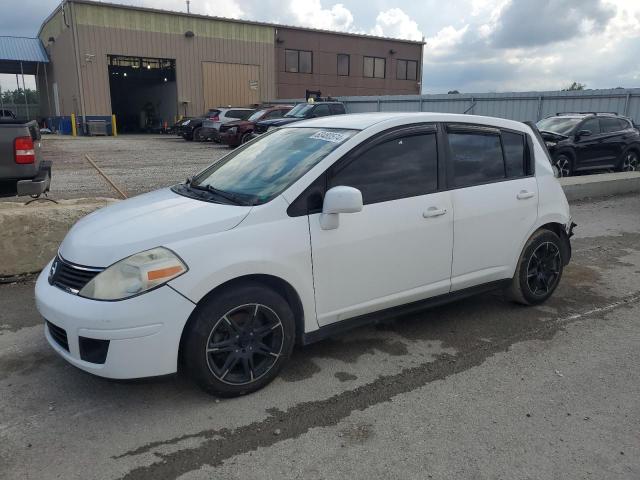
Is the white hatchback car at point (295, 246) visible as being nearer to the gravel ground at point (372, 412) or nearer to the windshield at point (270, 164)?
the windshield at point (270, 164)

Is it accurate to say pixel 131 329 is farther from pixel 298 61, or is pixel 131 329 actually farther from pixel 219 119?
pixel 298 61

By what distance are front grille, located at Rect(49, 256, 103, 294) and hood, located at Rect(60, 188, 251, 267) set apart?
0.04 metres

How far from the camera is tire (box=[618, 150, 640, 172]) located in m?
14.2

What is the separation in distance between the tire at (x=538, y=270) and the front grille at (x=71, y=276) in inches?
135

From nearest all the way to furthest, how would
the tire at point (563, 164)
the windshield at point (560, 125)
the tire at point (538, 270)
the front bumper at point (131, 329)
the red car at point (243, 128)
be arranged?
the front bumper at point (131, 329) < the tire at point (538, 270) < the tire at point (563, 164) < the windshield at point (560, 125) < the red car at point (243, 128)

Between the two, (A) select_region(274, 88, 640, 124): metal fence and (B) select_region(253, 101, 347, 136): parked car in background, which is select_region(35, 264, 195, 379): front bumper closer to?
(B) select_region(253, 101, 347, 136): parked car in background

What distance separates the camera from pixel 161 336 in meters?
2.93

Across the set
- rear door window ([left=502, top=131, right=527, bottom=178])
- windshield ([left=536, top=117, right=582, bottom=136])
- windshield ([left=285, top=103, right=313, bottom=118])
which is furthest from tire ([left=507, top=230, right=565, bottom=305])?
windshield ([left=285, top=103, right=313, bottom=118])

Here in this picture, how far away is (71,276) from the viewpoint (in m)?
3.14

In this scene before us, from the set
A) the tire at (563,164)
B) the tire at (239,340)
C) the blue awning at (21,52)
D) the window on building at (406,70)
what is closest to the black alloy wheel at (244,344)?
the tire at (239,340)

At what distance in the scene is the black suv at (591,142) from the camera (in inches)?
510

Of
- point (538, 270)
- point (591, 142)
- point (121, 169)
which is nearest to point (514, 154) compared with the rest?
point (538, 270)

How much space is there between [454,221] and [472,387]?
1.24 m

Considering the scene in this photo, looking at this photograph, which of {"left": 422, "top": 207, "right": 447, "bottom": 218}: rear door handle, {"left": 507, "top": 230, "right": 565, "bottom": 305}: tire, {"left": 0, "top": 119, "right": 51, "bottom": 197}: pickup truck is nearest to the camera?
{"left": 422, "top": 207, "right": 447, "bottom": 218}: rear door handle
